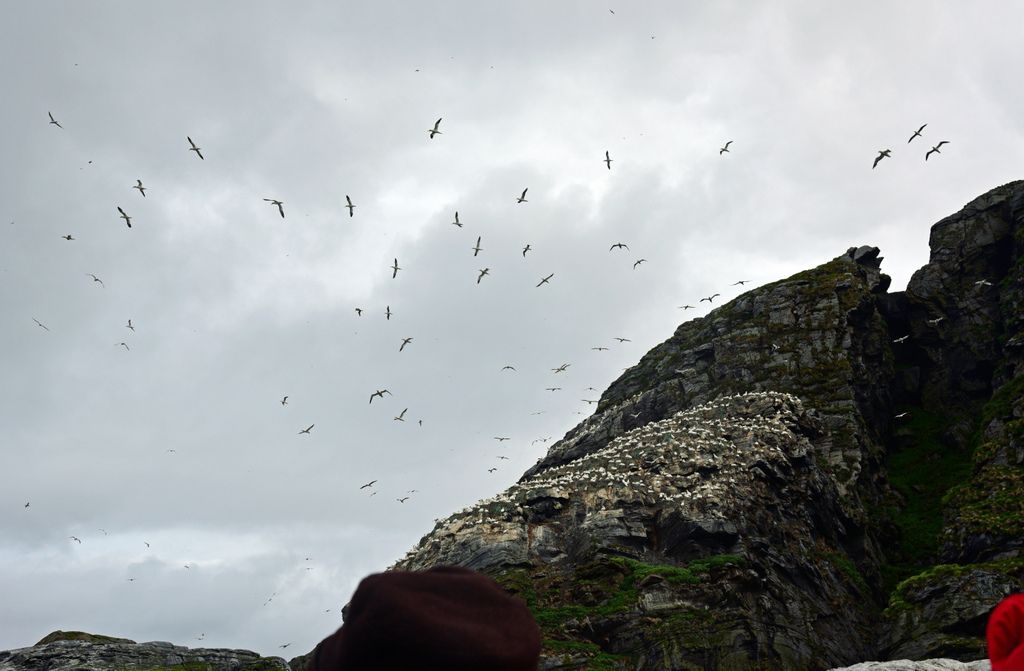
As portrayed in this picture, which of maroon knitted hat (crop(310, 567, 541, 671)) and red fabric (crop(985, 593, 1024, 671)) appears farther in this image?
red fabric (crop(985, 593, 1024, 671))

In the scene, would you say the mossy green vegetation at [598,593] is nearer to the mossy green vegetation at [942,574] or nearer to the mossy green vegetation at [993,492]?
the mossy green vegetation at [942,574]

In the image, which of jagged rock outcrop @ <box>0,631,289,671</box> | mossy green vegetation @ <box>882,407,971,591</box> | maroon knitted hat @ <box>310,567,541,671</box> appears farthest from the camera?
mossy green vegetation @ <box>882,407,971,591</box>

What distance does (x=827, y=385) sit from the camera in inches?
2143

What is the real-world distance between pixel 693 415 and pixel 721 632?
22190 mm

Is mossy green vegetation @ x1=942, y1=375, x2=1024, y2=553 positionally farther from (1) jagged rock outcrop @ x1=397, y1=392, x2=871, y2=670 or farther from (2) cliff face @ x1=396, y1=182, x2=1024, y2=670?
(1) jagged rock outcrop @ x1=397, y1=392, x2=871, y2=670

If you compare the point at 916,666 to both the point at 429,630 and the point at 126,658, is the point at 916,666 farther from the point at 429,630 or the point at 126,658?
the point at 126,658

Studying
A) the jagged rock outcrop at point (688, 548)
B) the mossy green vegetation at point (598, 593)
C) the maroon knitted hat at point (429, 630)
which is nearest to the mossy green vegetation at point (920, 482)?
the jagged rock outcrop at point (688, 548)

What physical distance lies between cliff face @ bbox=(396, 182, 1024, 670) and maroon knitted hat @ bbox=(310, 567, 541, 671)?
96.4 feet

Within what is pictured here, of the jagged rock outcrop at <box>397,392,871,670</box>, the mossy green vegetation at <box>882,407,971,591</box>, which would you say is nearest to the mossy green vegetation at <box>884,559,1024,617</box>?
the jagged rock outcrop at <box>397,392,871,670</box>

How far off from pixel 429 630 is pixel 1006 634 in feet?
8.37

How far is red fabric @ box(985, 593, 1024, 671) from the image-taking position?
3.65 meters

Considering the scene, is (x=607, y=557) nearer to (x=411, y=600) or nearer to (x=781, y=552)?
(x=781, y=552)

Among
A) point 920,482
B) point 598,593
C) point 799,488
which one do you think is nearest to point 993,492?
point 920,482

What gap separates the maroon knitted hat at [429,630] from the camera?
116 inches
